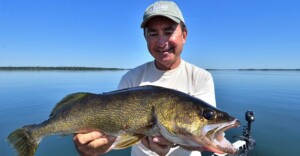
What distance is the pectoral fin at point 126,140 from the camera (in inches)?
123

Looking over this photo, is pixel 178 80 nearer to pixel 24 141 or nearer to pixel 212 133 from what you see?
pixel 212 133

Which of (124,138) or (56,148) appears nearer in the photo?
(124,138)

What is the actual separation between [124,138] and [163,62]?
1.32 m

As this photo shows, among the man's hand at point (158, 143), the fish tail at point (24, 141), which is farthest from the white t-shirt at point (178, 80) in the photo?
the fish tail at point (24, 141)

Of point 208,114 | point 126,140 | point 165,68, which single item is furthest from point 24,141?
point 208,114

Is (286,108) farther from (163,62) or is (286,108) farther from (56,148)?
(163,62)

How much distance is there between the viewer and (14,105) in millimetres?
21344

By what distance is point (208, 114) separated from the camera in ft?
9.87

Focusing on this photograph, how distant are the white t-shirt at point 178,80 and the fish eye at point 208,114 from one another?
0.79 metres

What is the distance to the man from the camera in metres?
3.72

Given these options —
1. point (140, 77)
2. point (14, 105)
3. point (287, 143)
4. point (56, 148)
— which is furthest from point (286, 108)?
point (14, 105)

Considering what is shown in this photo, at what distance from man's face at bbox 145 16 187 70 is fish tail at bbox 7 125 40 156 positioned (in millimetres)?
2070

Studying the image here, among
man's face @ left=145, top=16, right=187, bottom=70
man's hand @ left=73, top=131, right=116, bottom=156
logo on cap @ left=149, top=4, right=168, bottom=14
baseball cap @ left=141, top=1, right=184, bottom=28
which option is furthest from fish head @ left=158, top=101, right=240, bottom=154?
logo on cap @ left=149, top=4, right=168, bottom=14

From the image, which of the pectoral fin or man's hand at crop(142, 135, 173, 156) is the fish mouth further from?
the pectoral fin
